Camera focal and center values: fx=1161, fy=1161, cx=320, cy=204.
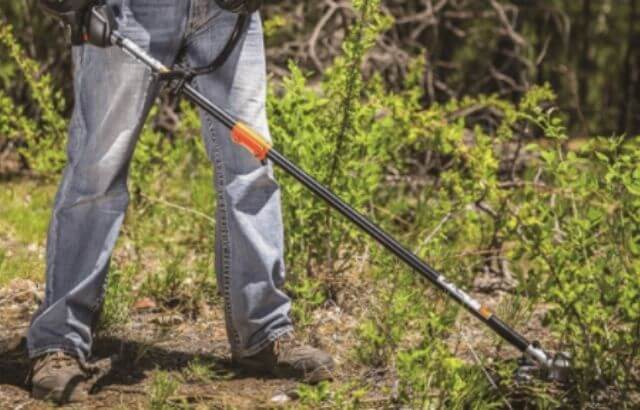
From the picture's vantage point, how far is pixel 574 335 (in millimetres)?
3320

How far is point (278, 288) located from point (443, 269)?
896 millimetres

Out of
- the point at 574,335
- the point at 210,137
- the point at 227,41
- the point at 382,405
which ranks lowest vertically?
the point at 382,405

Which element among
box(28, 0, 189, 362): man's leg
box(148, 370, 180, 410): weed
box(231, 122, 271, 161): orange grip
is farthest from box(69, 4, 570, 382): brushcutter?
box(148, 370, 180, 410): weed

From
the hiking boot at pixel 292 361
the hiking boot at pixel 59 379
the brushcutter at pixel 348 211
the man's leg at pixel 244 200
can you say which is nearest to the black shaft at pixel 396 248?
the brushcutter at pixel 348 211

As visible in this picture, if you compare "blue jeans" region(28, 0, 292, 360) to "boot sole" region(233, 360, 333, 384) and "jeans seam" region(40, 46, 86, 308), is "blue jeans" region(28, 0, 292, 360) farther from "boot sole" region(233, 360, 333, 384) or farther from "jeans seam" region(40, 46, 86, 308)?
"boot sole" region(233, 360, 333, 384)

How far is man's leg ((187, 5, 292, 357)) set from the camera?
358 cm

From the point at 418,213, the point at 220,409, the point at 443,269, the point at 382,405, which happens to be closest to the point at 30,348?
the point at 220,409

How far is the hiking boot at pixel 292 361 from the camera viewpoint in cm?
372

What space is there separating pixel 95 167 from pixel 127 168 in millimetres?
134

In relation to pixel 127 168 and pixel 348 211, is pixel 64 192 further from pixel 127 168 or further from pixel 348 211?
pixel 348 211

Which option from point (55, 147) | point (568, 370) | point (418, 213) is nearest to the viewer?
point (568, 370)

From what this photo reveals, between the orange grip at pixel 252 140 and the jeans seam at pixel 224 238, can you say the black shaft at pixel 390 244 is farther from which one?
the jeans seam at pixel 224 238

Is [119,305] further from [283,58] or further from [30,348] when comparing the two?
[283,58]

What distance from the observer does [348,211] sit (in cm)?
329
